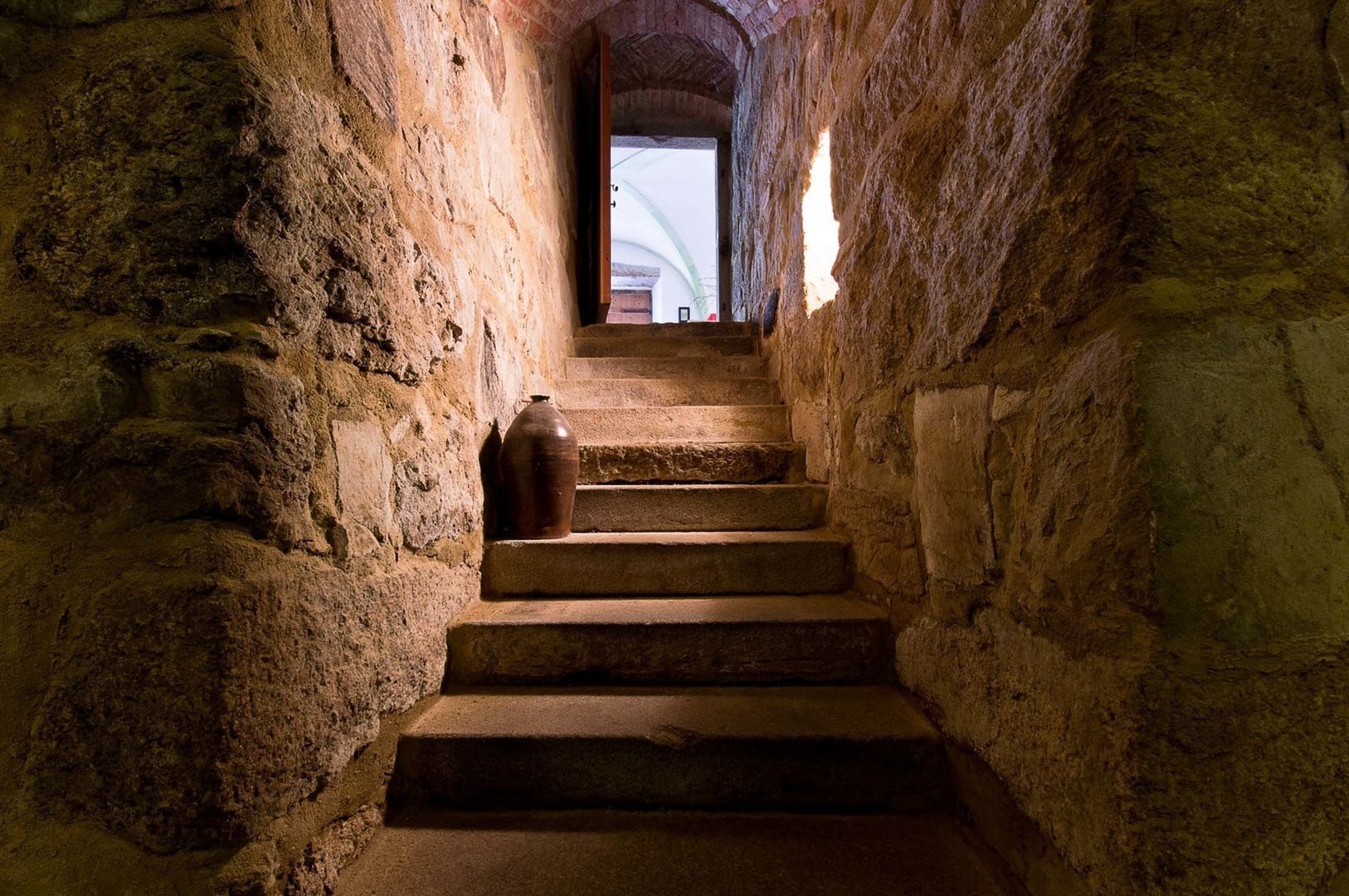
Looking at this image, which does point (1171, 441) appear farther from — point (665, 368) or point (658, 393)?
point (665, 368)

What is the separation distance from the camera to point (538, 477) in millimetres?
1652

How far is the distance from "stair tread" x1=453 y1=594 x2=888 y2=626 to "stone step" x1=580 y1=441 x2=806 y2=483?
2.06ft

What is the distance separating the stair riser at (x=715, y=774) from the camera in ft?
3.47

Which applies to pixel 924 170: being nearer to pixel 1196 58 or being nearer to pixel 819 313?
pixel 1196 58

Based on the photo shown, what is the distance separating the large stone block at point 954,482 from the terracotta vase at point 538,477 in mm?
956

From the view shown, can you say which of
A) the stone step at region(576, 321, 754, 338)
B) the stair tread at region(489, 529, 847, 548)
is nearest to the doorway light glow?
the stair tread at region(489, 529, 847, 548)

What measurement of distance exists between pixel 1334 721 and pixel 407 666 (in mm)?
1344

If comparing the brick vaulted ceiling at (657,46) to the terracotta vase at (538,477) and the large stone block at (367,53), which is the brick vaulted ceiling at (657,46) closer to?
the large stone block at (367,53)

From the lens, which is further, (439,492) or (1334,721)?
(439,492)

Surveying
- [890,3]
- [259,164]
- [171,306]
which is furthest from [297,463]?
[890,3]

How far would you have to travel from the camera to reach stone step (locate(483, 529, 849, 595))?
1548 millimetres

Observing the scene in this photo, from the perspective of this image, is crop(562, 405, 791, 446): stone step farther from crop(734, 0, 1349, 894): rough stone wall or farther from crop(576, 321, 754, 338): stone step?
crop(734, 0, 1349, 894): rough stone wall

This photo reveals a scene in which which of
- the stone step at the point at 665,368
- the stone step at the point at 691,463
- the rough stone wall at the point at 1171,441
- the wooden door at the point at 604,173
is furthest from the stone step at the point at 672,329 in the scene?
the rough stone wall at the point at 1171,441

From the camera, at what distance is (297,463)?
2.82 feet
